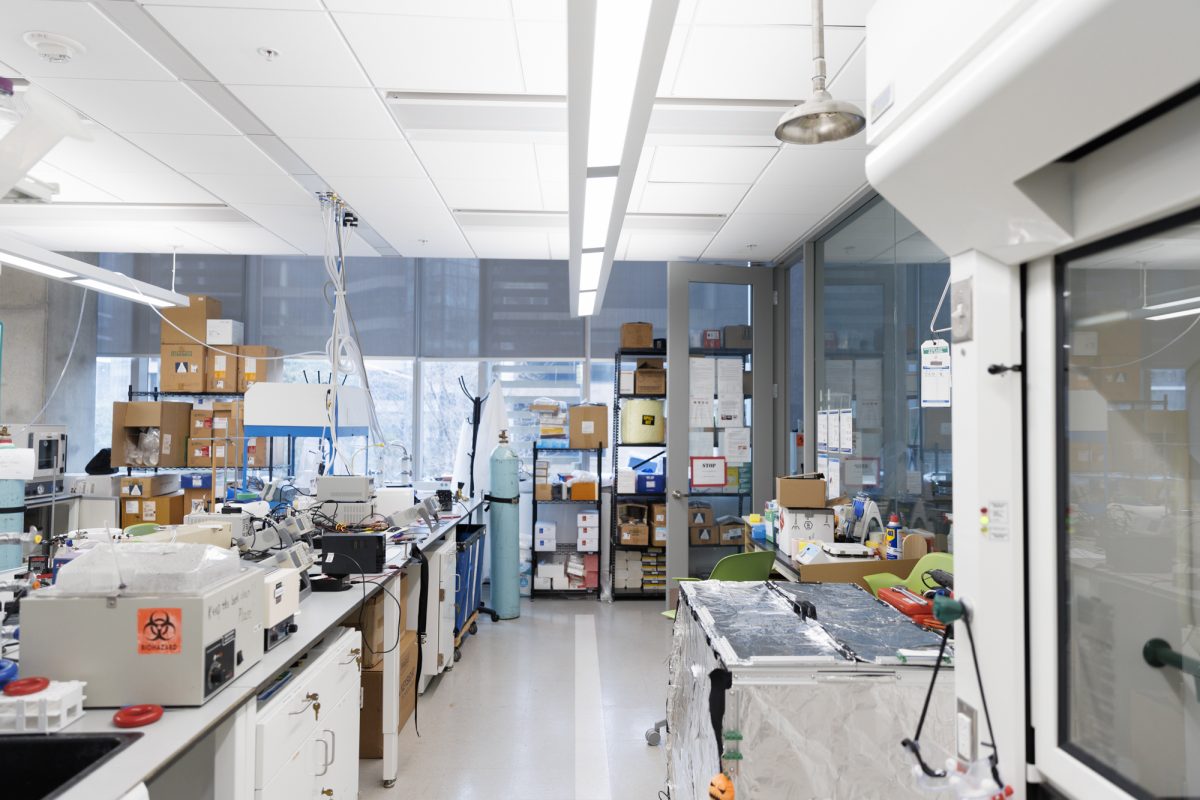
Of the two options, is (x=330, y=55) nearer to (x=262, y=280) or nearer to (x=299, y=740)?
(x=299, y=740)

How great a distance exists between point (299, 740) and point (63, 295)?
5.64 m

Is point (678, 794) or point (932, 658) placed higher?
point (932, 658)

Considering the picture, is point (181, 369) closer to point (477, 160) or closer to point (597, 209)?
point (477, 160)

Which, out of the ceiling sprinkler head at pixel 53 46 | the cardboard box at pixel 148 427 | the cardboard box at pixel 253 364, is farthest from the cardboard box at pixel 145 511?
the ceiling sprinkler head at pixel 53 46

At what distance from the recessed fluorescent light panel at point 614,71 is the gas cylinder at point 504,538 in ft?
11.1

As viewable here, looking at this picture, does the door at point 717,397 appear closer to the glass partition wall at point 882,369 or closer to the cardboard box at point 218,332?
the glass partition wall at point 882,369

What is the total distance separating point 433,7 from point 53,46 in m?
1.36

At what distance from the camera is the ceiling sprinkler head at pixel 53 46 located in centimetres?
227

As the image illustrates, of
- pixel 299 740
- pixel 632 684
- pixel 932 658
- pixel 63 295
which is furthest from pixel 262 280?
pixel 932 658

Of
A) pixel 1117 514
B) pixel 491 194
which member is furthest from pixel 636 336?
pixel 1117 514

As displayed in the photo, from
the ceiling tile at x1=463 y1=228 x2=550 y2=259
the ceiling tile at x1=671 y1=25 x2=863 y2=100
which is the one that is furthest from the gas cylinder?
the ceiling tile at x1=671 y1=25 x2=863 y2=100

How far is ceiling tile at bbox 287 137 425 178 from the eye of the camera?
3.06 meters

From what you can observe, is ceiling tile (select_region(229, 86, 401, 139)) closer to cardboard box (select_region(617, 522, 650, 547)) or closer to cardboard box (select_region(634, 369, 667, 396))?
cardboard box (select_region(634, 369, 667, 396))

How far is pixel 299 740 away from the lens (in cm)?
186
